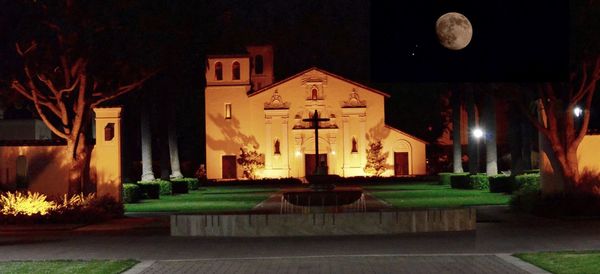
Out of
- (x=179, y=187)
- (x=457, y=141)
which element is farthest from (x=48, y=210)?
(x=457, y=141)

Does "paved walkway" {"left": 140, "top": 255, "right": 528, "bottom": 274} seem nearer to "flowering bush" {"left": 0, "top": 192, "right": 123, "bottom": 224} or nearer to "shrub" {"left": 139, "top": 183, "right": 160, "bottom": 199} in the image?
"flowering bush" {"left": 0, "top": 192, "right": 123, "bottom": 224}

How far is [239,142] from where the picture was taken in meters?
77.1

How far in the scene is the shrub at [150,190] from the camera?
46594 millimetres

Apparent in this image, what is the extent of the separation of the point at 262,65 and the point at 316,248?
69.7 meters

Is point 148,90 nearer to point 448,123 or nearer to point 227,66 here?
point 227,66

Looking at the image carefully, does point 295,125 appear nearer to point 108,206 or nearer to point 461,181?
point 461,181

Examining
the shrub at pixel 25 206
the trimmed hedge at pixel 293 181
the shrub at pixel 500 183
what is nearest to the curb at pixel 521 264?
the shrub at pixel 25 206

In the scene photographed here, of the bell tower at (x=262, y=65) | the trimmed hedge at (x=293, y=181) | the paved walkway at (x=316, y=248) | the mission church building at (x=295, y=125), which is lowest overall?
the paved walkway at (x=316, y=248)

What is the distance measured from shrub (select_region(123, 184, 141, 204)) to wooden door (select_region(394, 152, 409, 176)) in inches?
1413

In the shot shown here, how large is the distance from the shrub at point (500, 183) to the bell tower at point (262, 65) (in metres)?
40.1

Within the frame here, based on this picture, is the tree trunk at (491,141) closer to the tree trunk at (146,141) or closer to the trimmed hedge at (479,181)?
the trimmed hedge at (479,181)

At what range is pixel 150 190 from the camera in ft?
154

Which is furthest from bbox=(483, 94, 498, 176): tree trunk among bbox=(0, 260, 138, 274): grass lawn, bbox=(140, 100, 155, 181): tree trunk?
bbox=(0, 260, 138, 274): grass lawn

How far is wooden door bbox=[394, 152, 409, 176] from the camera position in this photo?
251ft
